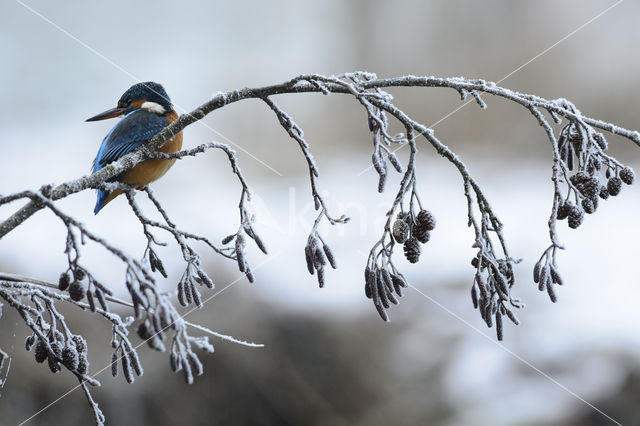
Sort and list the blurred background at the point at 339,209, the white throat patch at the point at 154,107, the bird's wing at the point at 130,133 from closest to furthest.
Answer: the bird's wing at the point at 130,133
the white throat patch at the point at 154,107
the blurred background at the point at 339,209

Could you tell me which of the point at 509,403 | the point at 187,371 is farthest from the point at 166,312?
the point at 509,403

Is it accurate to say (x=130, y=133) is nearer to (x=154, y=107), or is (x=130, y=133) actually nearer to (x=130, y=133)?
(x=130, y=133)

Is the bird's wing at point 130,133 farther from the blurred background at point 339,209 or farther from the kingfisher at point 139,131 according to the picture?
the blurred background at point 339,209

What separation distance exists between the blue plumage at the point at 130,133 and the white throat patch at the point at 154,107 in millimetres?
15

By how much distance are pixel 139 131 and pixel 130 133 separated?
16mm

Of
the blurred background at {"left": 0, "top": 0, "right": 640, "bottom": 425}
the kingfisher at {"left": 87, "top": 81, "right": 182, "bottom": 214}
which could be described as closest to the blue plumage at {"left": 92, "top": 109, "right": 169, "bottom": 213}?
the kingfisher at {"left": 87, "top": 81, "right": 182, "bottom": 214}

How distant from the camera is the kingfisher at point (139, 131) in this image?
1.17 m

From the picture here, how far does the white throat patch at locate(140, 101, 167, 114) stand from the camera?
1.27 meters

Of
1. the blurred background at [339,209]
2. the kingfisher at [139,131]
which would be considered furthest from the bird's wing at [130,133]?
the blurred background at [339,209]

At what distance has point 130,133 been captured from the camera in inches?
46.5

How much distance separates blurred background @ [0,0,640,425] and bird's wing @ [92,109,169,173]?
0.79ft

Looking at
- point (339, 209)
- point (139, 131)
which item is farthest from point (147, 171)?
point (339, 209)

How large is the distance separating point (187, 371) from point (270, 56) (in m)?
5.67

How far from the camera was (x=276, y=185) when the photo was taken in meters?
4.62
